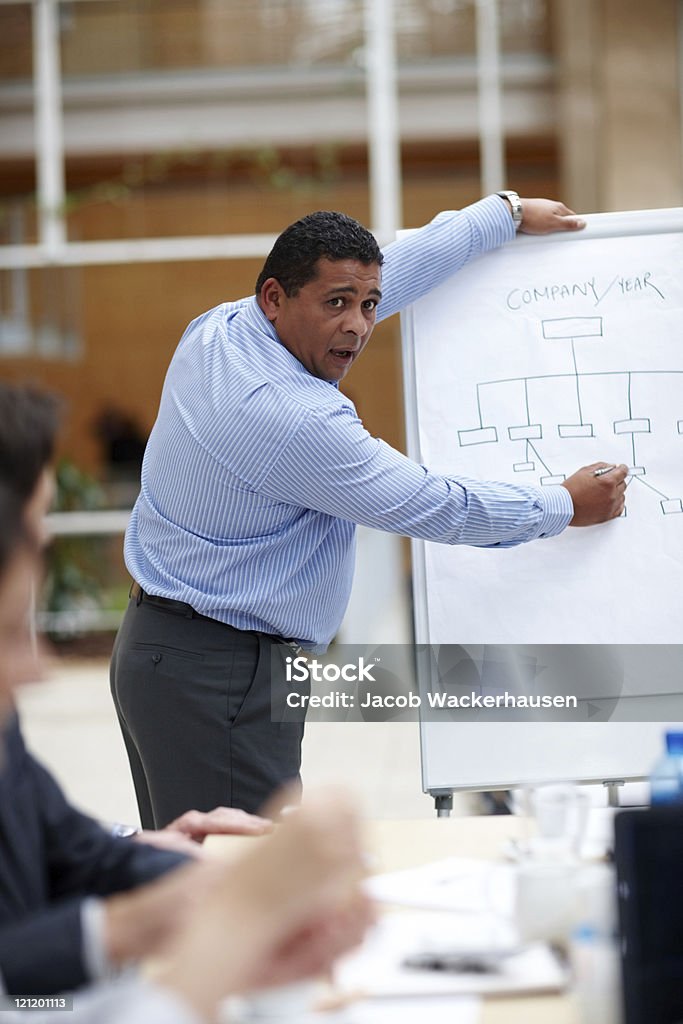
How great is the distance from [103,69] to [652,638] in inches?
232

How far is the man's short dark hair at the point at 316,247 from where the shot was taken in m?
2.44

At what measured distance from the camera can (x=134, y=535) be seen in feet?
9.04

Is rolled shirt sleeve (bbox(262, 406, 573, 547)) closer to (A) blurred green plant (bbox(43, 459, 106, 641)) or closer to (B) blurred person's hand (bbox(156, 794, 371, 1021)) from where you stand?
(B) blurred person's hand (bbox(156, 794, 371, 1021))

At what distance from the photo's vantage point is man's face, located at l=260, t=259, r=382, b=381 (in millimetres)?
2455

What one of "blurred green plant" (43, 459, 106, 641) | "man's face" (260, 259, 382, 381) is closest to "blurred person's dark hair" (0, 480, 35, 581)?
"man's face" (260, 259, 382, 381)

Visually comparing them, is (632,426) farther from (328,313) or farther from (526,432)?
(328,313)

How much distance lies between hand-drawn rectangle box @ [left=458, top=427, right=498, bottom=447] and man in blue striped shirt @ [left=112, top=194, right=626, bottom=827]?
195 millimetres

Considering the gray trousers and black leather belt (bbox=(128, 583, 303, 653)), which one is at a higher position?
black leather belt (bbox=(128, 583, 303, 653))

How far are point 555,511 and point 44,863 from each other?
A: 1305 millimetres

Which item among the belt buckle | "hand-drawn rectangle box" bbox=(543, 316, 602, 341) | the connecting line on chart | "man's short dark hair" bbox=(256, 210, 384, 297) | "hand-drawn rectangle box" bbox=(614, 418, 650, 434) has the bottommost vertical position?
the belt buckle

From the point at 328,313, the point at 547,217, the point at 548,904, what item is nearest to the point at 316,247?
the point at 328,313

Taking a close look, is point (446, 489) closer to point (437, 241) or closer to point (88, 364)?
point (437, 241)

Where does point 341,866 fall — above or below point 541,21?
below

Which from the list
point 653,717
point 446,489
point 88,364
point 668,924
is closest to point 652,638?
point 653,717
